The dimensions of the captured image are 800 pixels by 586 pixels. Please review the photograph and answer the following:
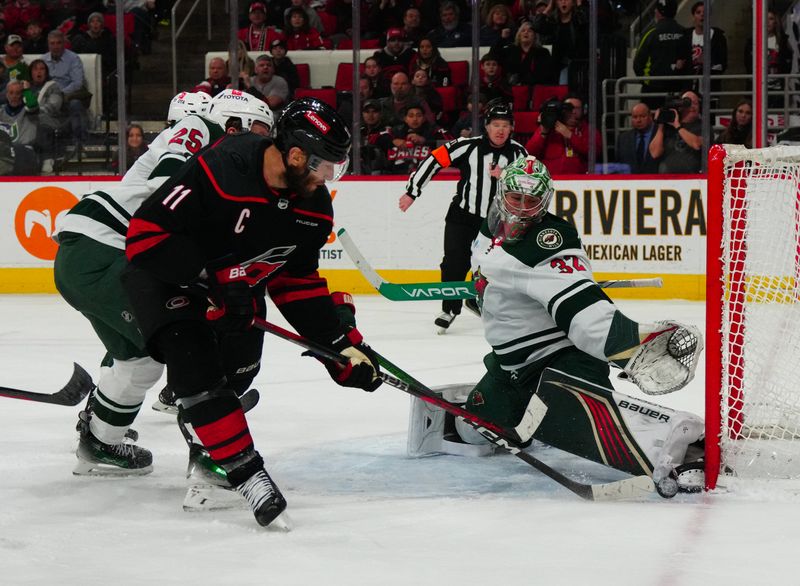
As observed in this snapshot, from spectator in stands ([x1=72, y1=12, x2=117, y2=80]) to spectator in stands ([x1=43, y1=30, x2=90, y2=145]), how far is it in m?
0.09

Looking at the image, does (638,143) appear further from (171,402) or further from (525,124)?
(171,402)

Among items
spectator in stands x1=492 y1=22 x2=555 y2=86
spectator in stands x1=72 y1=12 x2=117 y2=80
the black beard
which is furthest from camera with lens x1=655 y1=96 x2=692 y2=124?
the black beard

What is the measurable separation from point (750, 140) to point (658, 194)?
608mm

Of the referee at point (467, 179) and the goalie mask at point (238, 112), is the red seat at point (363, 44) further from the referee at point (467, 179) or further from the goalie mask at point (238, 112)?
the goalie mask at point (238, 112)

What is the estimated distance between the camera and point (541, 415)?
2.93 m

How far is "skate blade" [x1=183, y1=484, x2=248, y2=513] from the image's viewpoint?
273 cm

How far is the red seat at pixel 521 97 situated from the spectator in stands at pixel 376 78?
0.80m

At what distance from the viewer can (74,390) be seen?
339 cm

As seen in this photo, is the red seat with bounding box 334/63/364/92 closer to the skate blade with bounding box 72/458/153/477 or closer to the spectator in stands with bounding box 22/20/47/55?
the spectator in stands with bounding box 22/20/47/55

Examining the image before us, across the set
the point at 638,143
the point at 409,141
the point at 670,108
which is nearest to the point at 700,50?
the point at 670,108

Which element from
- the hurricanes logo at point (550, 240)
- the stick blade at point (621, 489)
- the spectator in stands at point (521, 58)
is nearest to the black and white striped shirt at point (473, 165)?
the spectator in stands at point (521, 58)

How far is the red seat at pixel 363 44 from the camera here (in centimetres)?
749

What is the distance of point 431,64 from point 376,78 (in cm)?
37

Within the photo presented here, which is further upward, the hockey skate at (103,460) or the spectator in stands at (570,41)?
the spectator in stands at (570,41)
